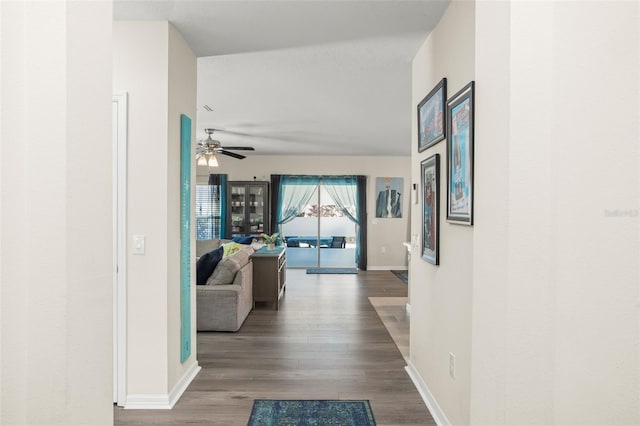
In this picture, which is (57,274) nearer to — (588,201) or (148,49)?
(588,201)

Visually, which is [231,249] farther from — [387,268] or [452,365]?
[452,365]

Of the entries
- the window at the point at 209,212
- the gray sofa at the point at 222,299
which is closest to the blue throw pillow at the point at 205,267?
the gray sofa at the point at 222,299

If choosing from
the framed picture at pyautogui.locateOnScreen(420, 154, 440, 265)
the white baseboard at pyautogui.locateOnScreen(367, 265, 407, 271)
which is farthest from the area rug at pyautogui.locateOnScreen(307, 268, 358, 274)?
the framed picture at pyautogui.locateOnScreen(420, 154, 440, 265)

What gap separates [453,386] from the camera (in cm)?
228

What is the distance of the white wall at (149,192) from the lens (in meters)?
2.68

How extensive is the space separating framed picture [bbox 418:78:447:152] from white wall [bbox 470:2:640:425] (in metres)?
1.27

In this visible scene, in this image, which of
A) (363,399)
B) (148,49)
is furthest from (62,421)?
(148,49)

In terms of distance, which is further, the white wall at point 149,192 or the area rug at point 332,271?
the area rug at point 332,271

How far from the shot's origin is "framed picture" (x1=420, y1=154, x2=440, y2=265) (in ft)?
8.37

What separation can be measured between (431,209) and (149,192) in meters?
1.86

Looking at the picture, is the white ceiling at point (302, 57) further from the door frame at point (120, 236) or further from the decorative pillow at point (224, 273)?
the decorative pillow at point (224, 273)

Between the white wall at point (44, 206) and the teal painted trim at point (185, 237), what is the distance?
188cm

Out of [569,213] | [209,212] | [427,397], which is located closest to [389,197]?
[209,212]

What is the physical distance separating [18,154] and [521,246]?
132cm
